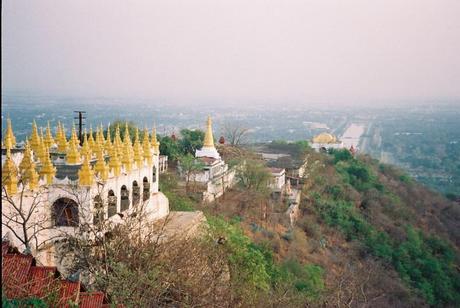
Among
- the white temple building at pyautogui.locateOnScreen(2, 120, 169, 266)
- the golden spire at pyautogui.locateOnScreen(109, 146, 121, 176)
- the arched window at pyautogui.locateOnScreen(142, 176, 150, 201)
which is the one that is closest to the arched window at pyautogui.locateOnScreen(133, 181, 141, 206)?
the white temple building at pyautogui.locateOnScreen(2, 120, 169, 266)

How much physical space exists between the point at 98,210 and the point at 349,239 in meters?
22.4

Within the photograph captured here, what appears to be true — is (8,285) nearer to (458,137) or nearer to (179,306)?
(179,306)

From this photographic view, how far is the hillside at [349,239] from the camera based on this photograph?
2212 cm

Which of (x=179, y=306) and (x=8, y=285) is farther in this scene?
(x=179, y=306)

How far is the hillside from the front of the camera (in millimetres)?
22125

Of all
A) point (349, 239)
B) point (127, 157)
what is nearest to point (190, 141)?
point (349, 239)

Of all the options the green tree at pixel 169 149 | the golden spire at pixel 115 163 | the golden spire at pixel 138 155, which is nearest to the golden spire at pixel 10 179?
the golden spire at pixel 115 163

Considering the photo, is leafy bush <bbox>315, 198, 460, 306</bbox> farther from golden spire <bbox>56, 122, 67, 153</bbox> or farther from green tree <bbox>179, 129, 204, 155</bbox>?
golden spire <bbox>56, 122, 67, 153</bbox>

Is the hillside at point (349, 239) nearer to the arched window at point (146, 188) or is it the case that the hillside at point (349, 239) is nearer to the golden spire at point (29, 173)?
the arched window at point (146, 188)

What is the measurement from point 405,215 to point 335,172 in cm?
585

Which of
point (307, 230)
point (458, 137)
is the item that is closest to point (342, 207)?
point (307, 230)

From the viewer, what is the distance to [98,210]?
44.4 ft

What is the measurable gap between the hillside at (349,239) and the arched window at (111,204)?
184 inches

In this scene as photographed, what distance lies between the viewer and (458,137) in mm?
90000
